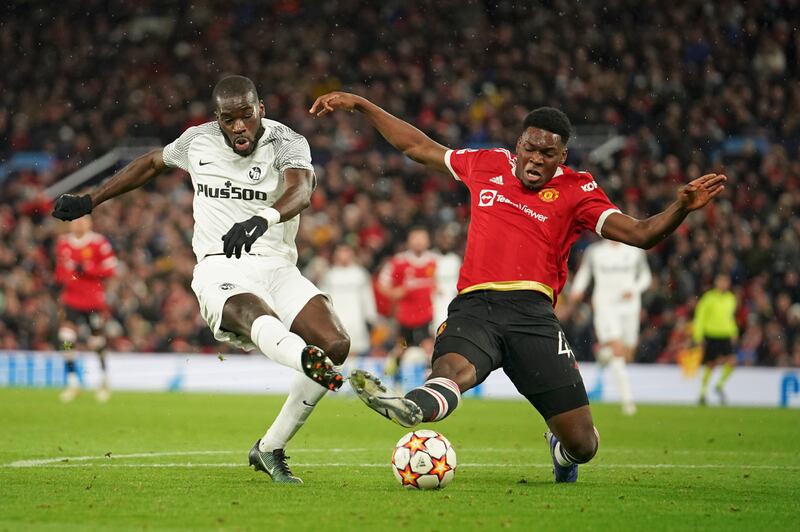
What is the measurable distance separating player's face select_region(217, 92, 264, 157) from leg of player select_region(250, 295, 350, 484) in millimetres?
1095

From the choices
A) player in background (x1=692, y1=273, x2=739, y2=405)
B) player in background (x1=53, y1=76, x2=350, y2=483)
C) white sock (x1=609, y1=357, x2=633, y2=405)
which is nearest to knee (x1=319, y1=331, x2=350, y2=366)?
player in background (x1=53, y1=76, x2=350, y2=483)

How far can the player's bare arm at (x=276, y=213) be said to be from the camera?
6676 millimetres

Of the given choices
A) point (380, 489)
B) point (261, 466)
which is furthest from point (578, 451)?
point (261, 466)

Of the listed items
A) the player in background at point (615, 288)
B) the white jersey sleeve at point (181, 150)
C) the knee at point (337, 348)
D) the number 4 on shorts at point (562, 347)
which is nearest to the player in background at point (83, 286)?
the player in background at point (615, 288)

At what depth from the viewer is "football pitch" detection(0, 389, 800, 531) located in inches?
239

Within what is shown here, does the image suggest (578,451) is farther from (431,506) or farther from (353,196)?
(353,196)

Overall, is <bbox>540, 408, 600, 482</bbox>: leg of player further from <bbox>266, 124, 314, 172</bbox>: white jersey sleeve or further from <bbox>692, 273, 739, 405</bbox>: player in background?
<bbox>692, 273, 739, 405</bbox>: player in background

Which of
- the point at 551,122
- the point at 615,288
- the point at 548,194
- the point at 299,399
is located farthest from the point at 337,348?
the point at 615,288

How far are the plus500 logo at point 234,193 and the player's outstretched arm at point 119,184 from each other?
1.40 ft

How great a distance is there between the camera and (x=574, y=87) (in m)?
24.7

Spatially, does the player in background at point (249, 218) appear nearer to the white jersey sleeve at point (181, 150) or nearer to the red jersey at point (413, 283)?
the white jersey sleeve at point (181, 150)

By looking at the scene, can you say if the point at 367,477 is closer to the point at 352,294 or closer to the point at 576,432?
the point at 576,432

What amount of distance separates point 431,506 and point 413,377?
1342 centimetres

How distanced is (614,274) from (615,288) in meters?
0.24
